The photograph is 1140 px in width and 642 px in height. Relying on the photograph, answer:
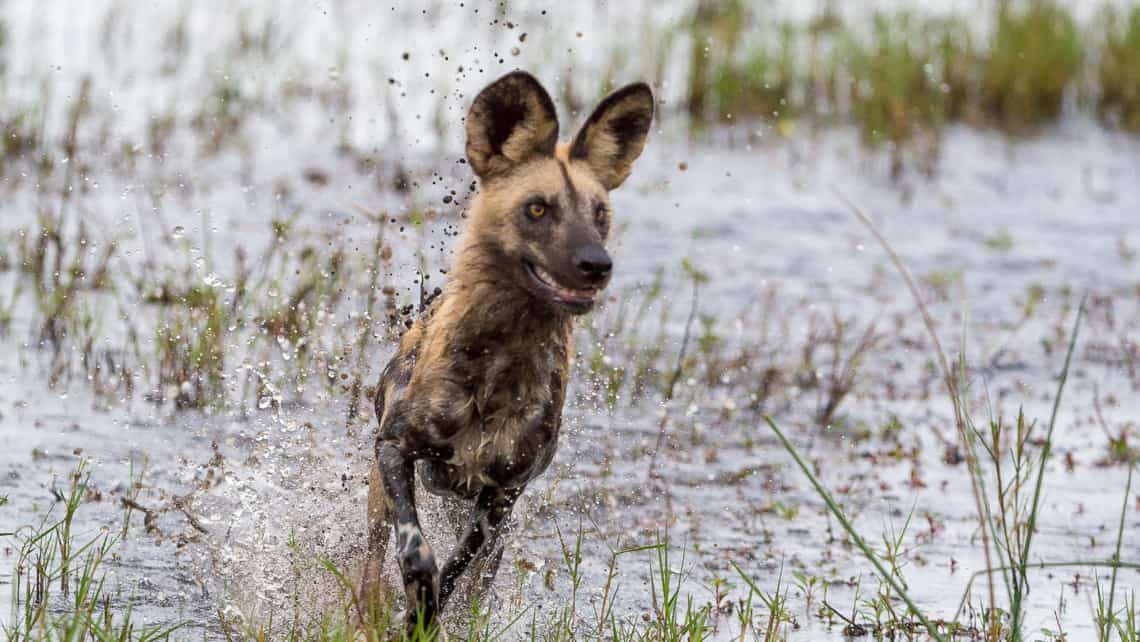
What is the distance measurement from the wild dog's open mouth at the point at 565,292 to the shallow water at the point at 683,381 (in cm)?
80

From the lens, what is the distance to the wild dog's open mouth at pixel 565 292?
461cm

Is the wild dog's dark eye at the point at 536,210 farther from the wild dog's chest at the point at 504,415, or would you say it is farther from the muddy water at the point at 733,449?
the muddy water at the point at 733,449

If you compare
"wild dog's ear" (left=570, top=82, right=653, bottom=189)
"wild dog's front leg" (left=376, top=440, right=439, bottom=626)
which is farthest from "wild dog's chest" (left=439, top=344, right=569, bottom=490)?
"wild dog's ear" (left=570, top=82, right=653, bottom=189)

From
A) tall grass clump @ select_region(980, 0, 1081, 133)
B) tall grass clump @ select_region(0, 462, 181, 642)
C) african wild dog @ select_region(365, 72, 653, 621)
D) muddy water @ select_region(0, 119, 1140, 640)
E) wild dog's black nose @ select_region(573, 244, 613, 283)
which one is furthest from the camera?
tall grass clump @ select_region(980, 0, 1081, 133)

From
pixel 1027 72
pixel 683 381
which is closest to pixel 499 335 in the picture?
pixel 683 381

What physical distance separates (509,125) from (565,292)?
1.96ft

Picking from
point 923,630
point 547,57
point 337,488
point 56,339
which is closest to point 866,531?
point 923,630

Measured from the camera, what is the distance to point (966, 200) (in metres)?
12.5

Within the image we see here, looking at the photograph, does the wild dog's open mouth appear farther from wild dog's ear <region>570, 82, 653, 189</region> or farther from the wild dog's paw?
the wild dog's paw

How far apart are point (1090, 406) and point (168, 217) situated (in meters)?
5.34

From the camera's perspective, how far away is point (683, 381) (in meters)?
8.44

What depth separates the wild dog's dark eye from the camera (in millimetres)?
4750

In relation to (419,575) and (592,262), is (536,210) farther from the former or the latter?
(419,575)

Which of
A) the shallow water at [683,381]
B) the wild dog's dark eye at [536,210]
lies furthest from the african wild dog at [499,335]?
the shallow water at [683,381]
